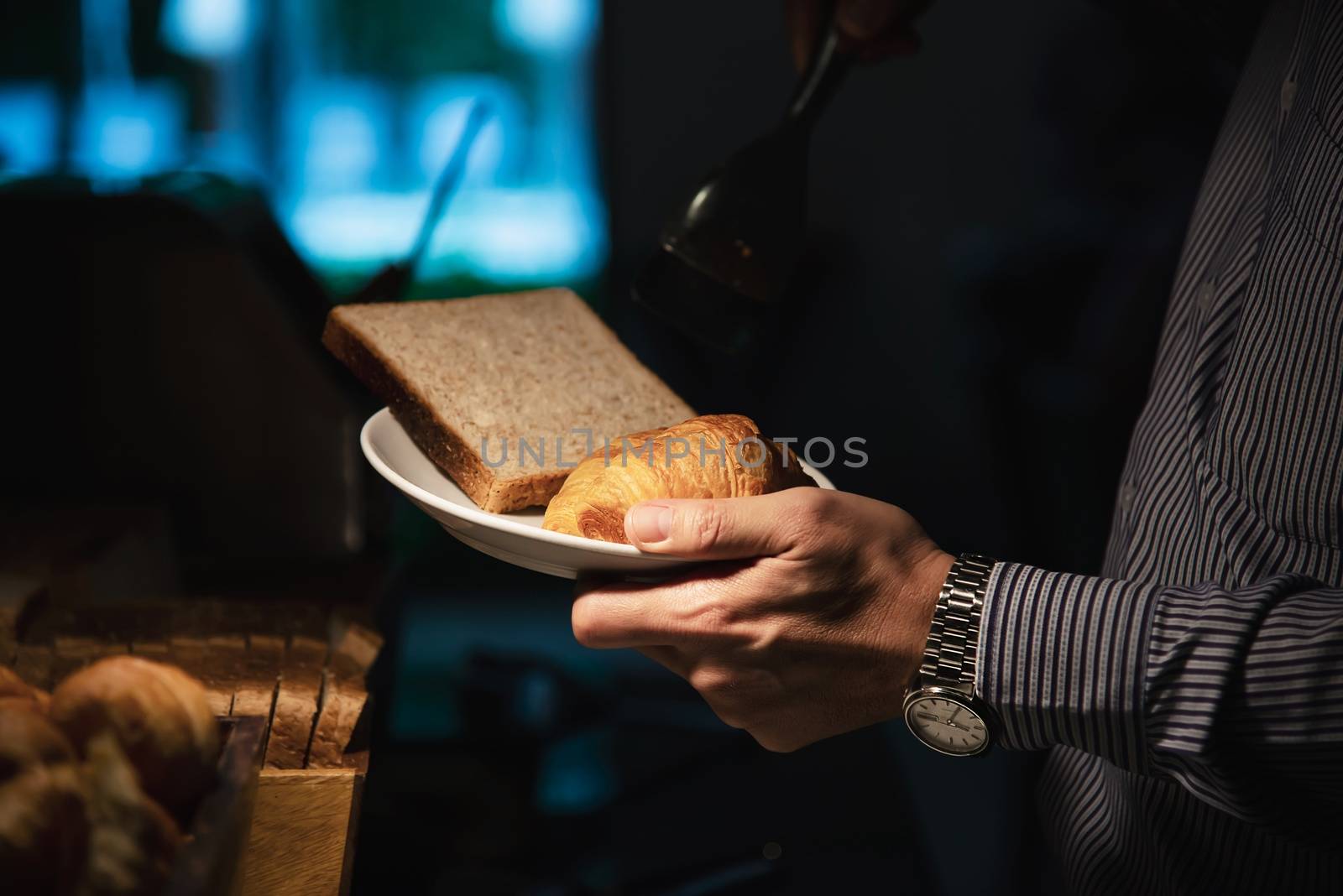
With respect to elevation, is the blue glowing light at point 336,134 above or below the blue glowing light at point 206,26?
below

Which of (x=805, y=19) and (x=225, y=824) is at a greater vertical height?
(x=805, y=19)

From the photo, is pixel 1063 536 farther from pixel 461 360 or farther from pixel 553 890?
pixel 461 360

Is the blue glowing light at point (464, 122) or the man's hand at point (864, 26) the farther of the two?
the blue glowing light at point (464, 122)

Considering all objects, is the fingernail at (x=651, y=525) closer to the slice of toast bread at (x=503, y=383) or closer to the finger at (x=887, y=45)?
the slice of toast bread at (x=503, y=383)

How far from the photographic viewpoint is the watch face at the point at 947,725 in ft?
2.49

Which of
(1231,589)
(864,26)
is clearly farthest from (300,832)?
(864,26)

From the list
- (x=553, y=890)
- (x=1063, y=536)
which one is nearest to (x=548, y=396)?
(x=553, y=890)

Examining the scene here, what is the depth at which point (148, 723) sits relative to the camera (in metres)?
0.49

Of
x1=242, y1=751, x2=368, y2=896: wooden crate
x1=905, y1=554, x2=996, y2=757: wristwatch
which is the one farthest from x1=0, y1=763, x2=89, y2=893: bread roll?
x1=905, y1=554, x2=996, y2=757: wristwatch

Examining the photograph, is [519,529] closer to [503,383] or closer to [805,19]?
[503,383]

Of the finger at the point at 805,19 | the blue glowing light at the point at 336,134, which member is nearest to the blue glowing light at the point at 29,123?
the blue glowing light at the point at 336,134

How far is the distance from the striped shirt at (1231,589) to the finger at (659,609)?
0.69 feet

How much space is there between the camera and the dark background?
1.15 metres

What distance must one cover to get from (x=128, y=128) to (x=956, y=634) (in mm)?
2103
